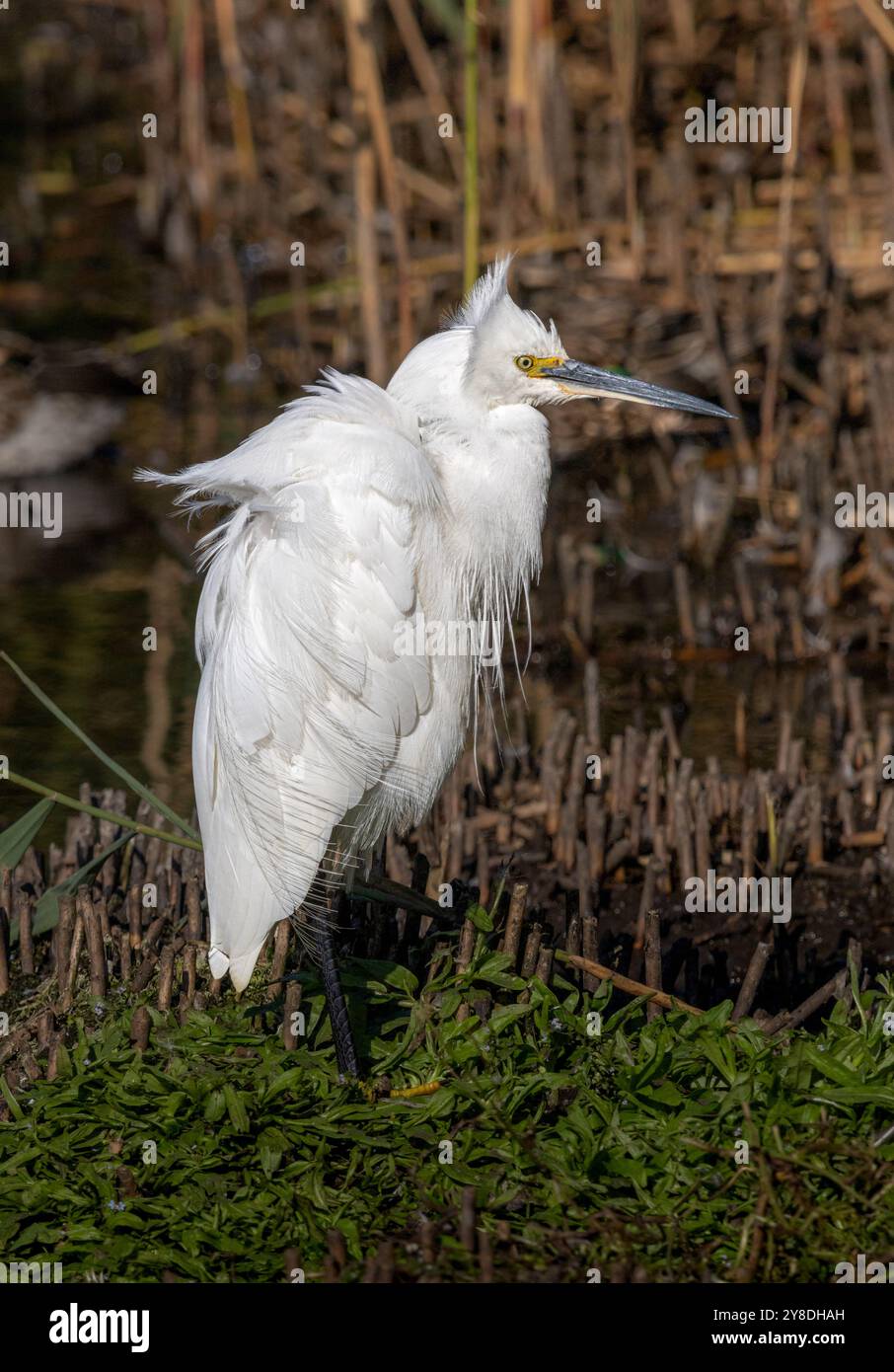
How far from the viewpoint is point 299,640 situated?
3.36m

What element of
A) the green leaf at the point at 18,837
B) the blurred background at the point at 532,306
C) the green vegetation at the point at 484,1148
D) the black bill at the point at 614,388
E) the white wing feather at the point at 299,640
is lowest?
the green vegetation at the point at 484,1148

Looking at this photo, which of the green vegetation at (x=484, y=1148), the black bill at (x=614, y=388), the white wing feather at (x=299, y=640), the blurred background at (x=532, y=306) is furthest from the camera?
the blurred background at (x=532, y=306)

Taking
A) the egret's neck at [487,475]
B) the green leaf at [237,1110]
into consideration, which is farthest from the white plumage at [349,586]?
the green leaf at [237,1110]

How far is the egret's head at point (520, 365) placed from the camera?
3.39m

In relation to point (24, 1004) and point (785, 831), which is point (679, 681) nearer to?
point (785, 831)

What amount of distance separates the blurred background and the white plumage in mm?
869

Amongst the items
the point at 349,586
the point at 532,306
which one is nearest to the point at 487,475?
the point at 349,586

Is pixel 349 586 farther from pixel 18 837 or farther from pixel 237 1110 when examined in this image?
pixel 18 837

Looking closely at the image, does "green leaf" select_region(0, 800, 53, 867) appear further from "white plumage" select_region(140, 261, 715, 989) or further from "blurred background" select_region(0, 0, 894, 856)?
"blurred background" select_region(0, 0, 894, 856)

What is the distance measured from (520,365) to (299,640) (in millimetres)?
674

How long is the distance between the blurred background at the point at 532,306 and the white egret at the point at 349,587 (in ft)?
2.86

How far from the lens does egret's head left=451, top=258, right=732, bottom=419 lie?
339cm

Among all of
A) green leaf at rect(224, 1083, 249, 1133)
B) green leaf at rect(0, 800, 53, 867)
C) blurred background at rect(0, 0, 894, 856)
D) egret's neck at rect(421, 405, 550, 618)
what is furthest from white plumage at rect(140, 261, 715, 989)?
blurred background at rect(0, 0, 894, 856)

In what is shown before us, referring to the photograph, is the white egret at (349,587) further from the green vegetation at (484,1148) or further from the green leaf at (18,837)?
the green leaf at (18,837)
